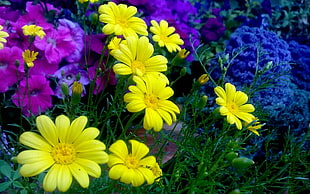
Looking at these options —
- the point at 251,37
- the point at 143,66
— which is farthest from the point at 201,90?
the point at 143,66

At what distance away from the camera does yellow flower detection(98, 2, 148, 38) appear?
0.74 meters

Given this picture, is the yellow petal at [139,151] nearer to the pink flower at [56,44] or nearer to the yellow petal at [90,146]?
the yellow petal at [90,146]

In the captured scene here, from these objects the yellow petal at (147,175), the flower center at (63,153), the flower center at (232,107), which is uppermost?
the flower center at (232,107)

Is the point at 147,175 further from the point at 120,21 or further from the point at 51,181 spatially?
the point at 120,21

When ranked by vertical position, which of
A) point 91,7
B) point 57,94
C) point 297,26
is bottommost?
point 57,94

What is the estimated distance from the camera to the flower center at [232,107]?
2.37 ft

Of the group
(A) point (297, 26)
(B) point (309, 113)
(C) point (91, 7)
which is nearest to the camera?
(B) point (309, 113)

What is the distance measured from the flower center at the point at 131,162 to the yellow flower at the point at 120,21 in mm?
273

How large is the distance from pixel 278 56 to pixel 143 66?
105cm

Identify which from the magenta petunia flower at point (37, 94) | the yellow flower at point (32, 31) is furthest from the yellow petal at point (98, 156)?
the magenta petunia flower at point (37, 94)

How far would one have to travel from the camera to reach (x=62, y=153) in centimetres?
55

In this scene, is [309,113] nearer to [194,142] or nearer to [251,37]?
[251,37]

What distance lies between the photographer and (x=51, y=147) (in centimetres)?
56

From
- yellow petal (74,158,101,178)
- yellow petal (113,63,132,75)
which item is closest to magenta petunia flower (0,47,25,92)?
yellow petal (113,63,132,75)
